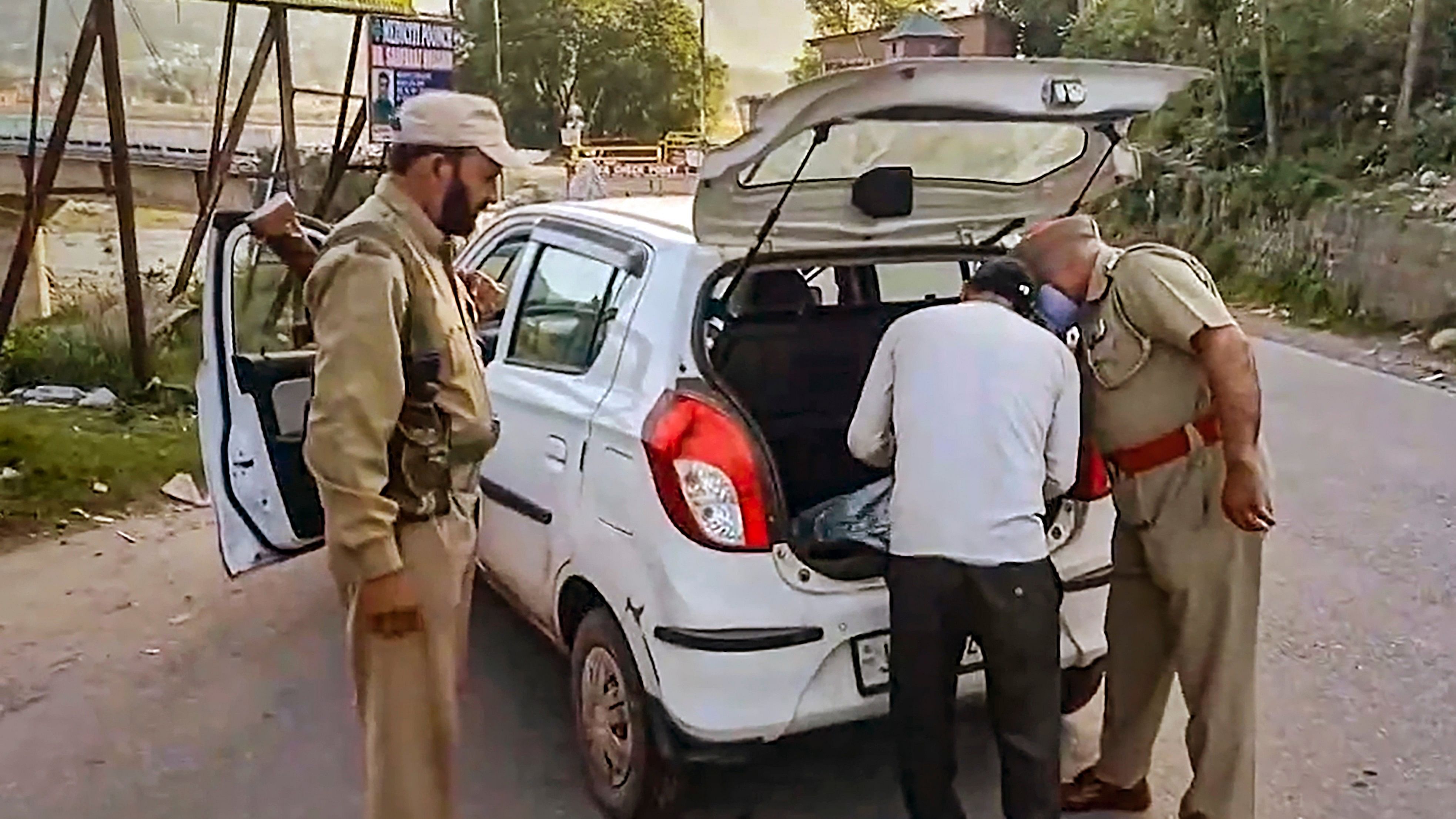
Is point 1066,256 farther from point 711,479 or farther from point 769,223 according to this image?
point 711,479

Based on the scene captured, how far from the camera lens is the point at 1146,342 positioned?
129 inches

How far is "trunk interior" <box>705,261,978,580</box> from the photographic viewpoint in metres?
4.11

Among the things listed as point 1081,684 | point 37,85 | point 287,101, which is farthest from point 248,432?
point 287,101

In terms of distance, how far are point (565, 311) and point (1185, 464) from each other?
193 cm

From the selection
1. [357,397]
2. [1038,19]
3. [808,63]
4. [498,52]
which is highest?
[498,52]

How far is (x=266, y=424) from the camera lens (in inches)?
153

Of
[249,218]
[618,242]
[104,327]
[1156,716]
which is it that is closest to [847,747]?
[1156,716]

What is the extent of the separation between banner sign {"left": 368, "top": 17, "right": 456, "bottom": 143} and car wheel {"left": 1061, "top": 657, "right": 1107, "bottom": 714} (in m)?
9.40

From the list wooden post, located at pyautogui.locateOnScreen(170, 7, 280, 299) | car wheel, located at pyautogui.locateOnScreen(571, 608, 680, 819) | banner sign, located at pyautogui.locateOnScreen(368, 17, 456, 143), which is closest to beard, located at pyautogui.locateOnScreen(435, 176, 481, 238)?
car wheel, located at pyautogui.locateOnScreen(571, 608, 680, 819)

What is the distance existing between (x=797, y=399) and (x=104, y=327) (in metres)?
7.22

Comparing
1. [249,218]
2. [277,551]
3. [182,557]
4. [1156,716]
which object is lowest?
[182,557]

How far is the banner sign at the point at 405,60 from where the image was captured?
13.0 meters

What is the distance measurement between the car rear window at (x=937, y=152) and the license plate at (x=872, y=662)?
1.20 meters

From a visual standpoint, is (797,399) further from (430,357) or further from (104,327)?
(104,327)
